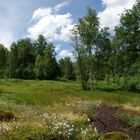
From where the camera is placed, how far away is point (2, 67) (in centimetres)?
11712

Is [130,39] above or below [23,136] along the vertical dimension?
above

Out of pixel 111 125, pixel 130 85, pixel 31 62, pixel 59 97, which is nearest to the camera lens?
pixel 111 125

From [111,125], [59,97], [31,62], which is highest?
[31,62]

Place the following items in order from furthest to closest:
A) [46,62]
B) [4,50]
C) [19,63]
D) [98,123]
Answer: [4,50] < [19,63] < [46,62] < [98,123]

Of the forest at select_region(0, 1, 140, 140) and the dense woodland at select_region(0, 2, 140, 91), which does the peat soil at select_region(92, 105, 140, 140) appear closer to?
the forest at select_region(0, 1, 140, 140)

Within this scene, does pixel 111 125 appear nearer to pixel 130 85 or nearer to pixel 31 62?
pixel 130 85

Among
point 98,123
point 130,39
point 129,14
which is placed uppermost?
point 129,14

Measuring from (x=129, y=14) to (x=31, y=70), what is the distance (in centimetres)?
4875

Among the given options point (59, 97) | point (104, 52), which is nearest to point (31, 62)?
point (104, 52)

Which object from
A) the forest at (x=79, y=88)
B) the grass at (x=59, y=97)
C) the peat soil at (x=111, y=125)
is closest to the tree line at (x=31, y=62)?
the forest at (x=79, y=88)

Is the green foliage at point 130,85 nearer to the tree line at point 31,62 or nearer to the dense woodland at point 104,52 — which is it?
the dense woodland at point 104,52

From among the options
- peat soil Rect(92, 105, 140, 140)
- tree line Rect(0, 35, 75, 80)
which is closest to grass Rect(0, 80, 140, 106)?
peat soil Rect(92, 105, 140, 140)

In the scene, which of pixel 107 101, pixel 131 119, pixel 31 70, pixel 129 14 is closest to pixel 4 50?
pixel 31 70

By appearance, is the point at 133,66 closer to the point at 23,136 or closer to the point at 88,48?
the point at 88,48
